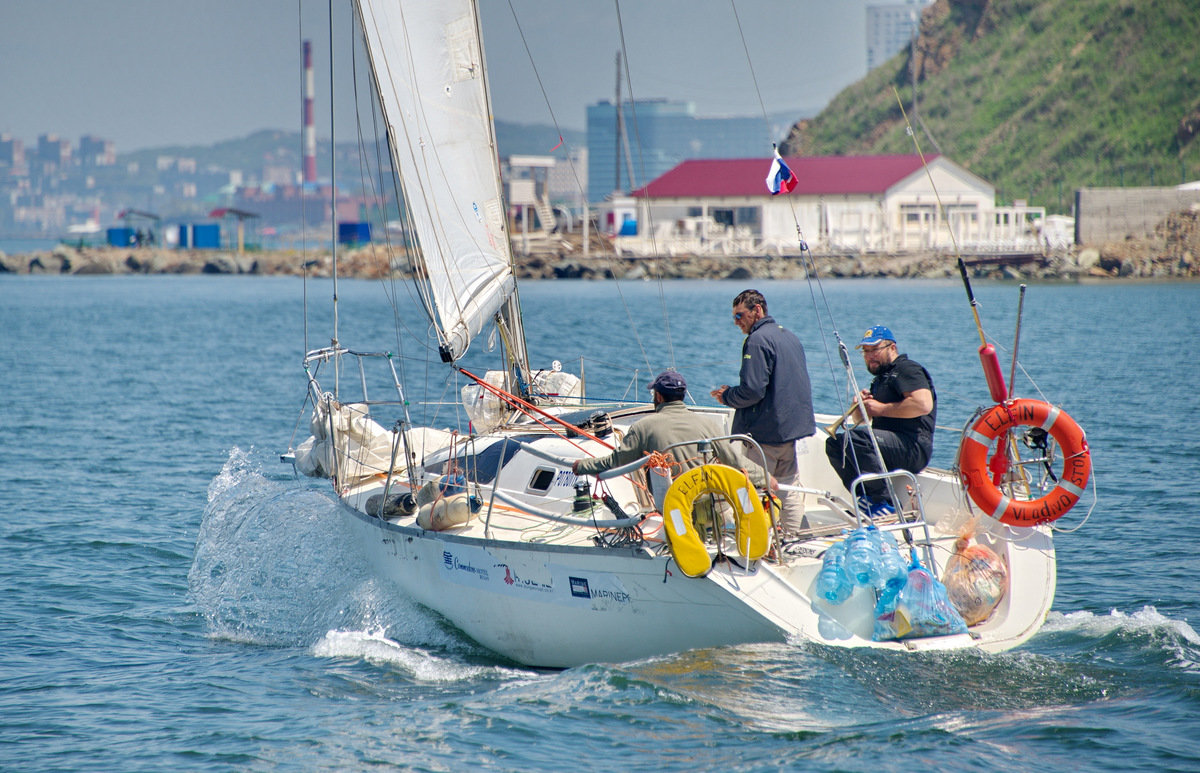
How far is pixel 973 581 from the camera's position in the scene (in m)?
7.72

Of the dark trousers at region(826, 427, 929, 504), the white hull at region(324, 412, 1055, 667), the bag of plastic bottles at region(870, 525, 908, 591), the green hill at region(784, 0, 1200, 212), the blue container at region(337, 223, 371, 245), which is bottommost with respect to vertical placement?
the white hull at region(324, 412, 1055, 667)

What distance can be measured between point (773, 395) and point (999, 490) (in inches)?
65.9

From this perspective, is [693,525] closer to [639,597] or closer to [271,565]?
[639,597]

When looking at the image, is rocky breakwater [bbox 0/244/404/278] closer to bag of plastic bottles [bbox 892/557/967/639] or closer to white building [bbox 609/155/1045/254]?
white building [bbox 609/155/1045/254]

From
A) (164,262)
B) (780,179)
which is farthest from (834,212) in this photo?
(780,179)

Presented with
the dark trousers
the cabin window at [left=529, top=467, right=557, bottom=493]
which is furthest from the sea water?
the cabin window at [left=529, top=467, right=557, bottom=493]

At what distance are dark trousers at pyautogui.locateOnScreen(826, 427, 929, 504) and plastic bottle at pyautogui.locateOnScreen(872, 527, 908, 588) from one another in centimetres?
92

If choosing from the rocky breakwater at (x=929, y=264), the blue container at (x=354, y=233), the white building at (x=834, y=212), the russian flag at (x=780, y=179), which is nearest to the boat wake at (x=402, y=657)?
the russian flag at (x=780, y=179)

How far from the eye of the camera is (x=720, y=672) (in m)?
7.32

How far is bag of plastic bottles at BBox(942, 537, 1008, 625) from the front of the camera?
25.2 ft

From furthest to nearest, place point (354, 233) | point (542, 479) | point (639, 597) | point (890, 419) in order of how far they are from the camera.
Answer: point (354, 233), point (542, 479), point (890, 419), point (639, 597)

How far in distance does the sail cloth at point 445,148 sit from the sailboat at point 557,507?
18 mm

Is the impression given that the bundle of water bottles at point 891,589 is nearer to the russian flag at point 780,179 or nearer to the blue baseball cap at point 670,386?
the blue baseball cap at point 670,386

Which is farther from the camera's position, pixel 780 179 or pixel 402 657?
pixel 780 179
